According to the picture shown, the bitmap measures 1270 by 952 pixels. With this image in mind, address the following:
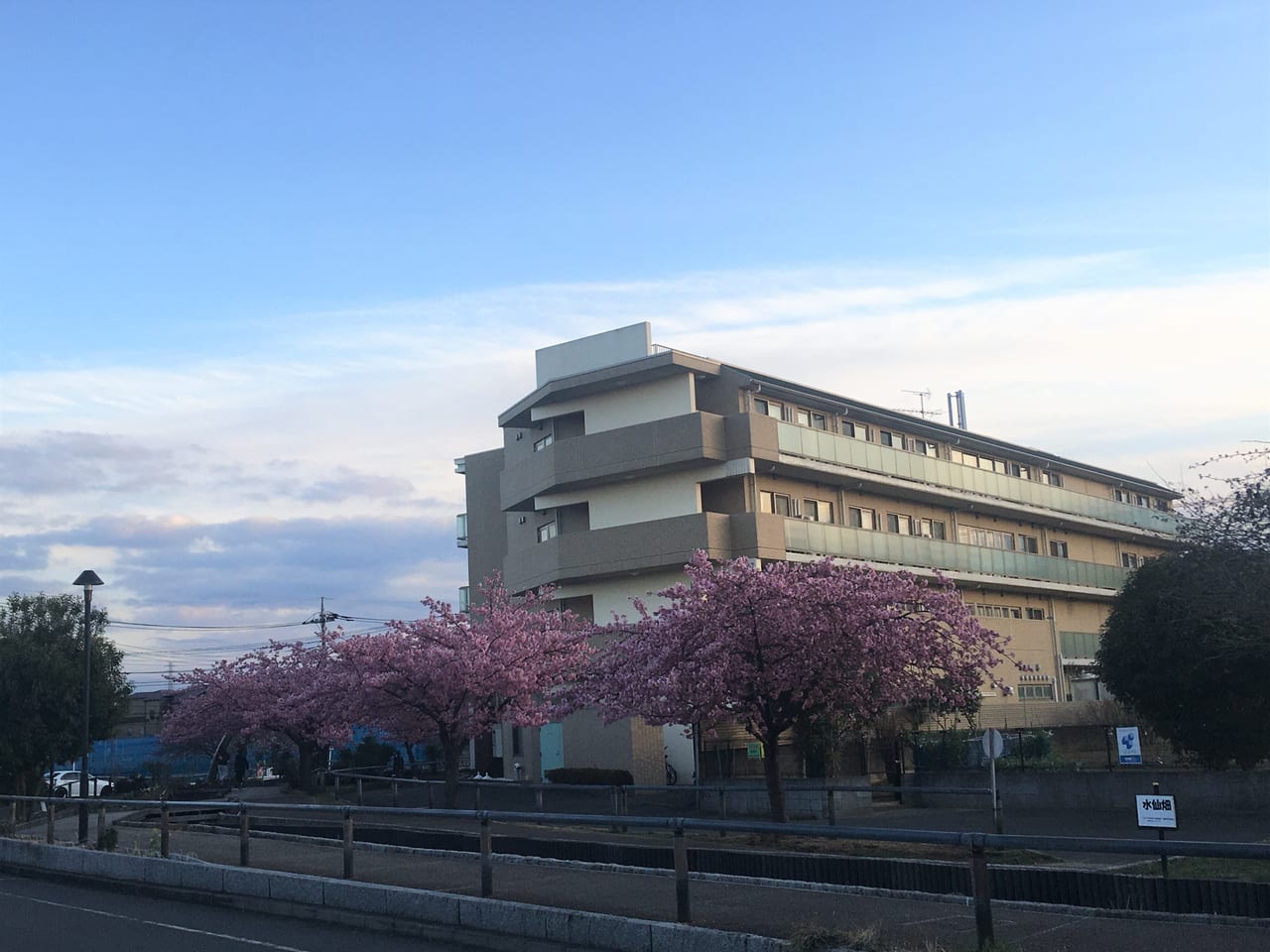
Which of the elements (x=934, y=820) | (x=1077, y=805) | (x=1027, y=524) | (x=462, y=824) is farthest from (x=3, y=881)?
(x=1027, y=524)

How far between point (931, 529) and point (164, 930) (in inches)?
1518

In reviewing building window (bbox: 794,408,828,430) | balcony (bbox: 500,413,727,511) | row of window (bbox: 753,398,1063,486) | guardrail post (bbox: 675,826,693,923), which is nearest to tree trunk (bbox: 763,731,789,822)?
guardrail post (bbox: 675,826,693,923)

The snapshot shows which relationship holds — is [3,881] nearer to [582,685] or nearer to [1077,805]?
[582,685]

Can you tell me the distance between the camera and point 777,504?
134 feet

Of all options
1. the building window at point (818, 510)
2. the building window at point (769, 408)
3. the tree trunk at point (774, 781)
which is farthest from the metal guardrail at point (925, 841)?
the building window at point (818, 510)

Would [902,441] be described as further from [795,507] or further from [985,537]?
[795,507]

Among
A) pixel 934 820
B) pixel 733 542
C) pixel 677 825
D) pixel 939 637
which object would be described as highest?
pixel 733 542

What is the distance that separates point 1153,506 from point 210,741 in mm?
49480

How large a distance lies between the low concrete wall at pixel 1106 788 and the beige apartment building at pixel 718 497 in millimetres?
9573

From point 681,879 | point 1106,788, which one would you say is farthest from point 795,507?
point 681,879

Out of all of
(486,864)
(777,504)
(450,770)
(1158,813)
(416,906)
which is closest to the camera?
(486,864)

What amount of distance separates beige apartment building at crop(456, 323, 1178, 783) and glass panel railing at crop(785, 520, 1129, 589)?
8 cm

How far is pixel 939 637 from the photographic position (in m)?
22.9

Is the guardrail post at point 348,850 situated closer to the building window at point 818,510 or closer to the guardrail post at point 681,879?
the guardrail post at point 681,879
